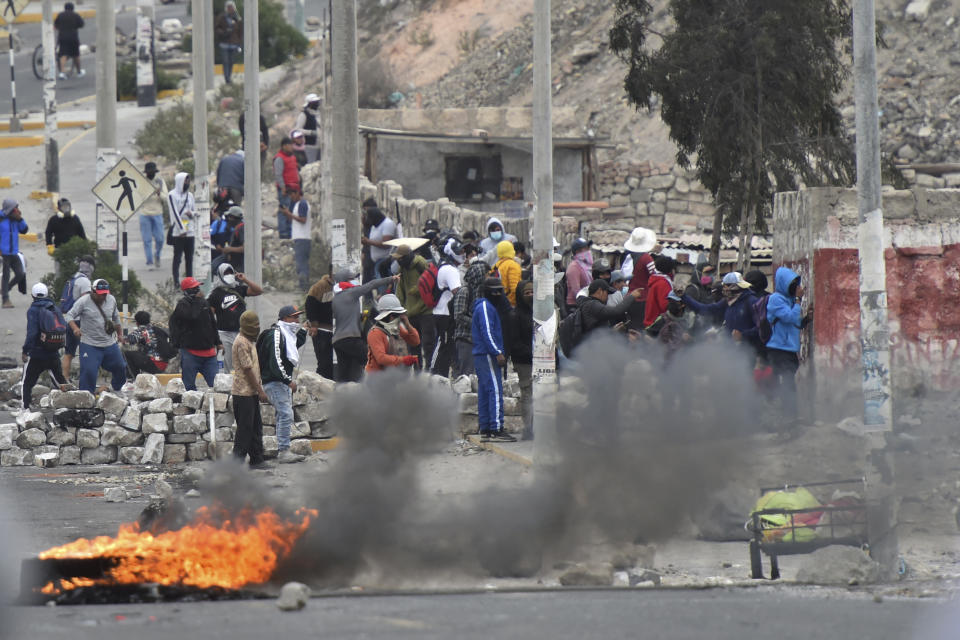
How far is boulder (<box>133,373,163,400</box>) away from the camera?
1362 centimetres

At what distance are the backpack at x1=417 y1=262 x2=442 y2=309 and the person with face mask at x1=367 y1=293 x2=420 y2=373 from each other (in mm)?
1668

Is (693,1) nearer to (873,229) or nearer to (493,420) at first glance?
(493,420)

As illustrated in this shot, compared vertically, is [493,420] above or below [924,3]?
below

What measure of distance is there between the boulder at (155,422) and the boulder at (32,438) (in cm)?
92

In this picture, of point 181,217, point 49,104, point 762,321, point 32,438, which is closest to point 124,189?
point 181,217

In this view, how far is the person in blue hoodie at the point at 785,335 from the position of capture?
12.4 metres

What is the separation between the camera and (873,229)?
9492mm

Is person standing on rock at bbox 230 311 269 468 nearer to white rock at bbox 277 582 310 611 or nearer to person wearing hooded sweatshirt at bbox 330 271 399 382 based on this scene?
person wearing hooded sweatshirt at bbox 330 271 399 382

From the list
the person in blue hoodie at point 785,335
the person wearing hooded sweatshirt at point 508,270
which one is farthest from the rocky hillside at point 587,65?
the person in blue hoodie at point 785,335

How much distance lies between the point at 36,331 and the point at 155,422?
226 cm

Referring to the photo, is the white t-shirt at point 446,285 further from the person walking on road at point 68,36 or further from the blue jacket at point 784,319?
the person walking on road at point 68,36

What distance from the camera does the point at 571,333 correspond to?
13188mm

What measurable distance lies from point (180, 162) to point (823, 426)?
2111 cm

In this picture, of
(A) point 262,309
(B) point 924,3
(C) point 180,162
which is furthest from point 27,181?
(B) point 924,3
